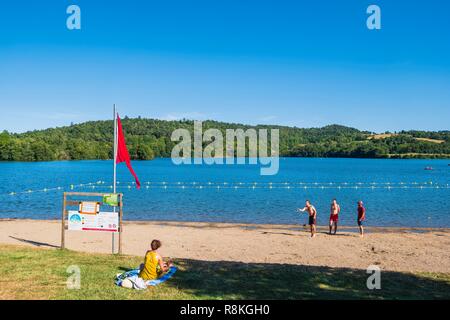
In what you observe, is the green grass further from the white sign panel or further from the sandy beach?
the sandy beach

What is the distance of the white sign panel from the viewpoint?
51.5 feet

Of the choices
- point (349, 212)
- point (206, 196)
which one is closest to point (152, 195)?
point (206, 196)

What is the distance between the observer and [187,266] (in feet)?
44.9

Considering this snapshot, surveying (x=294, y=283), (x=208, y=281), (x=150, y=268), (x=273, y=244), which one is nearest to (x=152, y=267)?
(x=150, y=268)

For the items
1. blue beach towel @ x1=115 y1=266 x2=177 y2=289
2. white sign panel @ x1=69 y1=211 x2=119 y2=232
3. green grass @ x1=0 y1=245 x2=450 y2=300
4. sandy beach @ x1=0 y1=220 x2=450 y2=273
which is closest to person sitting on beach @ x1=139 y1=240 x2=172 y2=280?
blue beach towel @ x1=115 y1=266 x2=177 y2=289

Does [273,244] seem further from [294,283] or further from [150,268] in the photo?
[150,268]

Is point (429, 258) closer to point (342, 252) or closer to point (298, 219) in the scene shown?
point (342, 252)

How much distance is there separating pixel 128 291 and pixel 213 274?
10.4 feet

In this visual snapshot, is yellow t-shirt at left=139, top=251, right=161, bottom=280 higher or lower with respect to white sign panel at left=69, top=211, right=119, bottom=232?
lower

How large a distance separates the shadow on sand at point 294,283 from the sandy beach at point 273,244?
3026 millimetres

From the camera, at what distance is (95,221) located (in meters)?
15.8

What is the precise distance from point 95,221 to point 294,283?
26.5 ft

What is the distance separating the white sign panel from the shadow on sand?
320 centimetres

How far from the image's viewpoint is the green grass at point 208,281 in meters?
9.93
